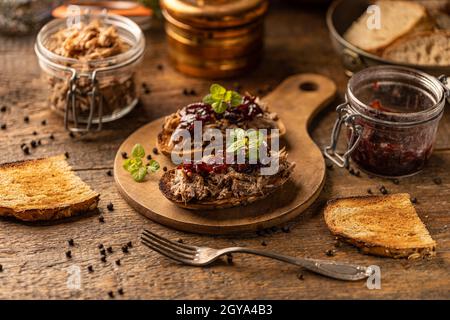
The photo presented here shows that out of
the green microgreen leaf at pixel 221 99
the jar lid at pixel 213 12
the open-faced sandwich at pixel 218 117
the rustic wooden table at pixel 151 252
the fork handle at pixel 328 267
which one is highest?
the jar lid at pixel 213 12

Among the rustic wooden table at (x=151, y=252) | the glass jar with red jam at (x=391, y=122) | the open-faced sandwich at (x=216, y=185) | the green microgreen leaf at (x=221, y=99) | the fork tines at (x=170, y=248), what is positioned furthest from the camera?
the green microgreen leaf at (x=221, y=99)

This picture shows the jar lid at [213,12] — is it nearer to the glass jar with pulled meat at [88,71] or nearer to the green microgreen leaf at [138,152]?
the glass jar with pulled meat at [88,71]

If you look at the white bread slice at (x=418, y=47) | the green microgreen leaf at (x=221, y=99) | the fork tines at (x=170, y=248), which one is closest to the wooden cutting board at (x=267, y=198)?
the fork tines at (x=170, y=248)

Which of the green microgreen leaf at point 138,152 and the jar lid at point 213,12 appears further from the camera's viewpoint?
the jar lid at point 213,12

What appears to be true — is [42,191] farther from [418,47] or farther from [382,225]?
[418,47]

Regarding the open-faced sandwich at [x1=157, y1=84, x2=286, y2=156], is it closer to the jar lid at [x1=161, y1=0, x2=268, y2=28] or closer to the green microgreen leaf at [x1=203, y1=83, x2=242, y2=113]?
the green microgreen leaf at [x1=203, y1=83, x2=242, y2=113]

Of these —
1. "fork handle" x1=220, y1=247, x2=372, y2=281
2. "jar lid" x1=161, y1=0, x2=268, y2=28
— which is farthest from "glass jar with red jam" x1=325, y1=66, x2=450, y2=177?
"jar lid" x1=161, y1=0, x2=268, y2=28

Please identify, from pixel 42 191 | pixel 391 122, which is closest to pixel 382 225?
pixel 391 122
